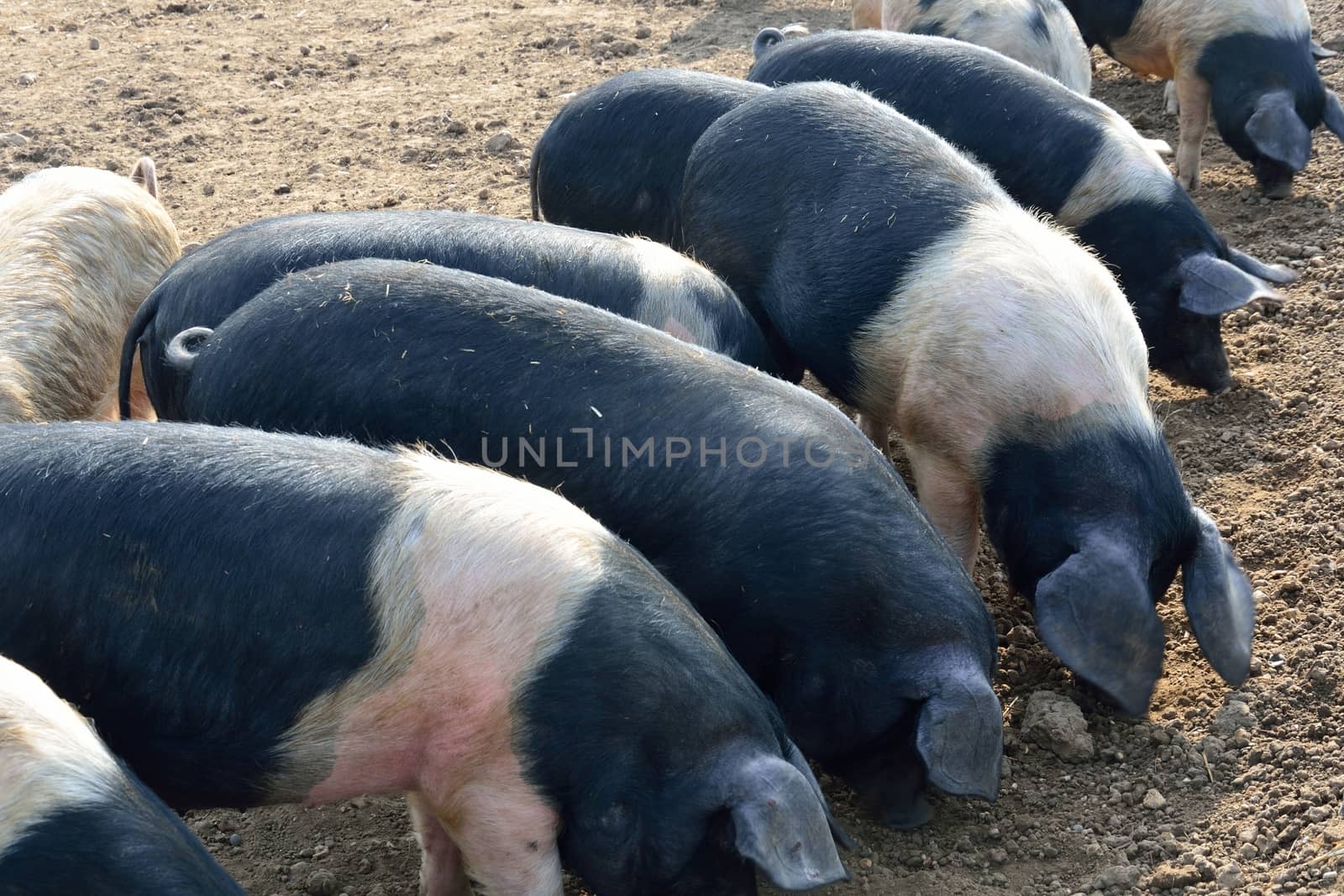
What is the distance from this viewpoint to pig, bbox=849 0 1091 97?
6895 millimetres

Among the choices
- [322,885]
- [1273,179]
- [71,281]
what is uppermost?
[71,281]

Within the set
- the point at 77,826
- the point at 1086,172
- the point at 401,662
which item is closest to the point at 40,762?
the point at 77,826

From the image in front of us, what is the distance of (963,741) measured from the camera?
11.3 ft

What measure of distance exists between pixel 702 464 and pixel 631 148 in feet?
7.29

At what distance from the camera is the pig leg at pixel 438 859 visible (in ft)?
11.7

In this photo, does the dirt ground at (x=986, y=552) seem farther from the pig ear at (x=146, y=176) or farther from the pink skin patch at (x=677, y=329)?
the pink skin patch at (x=677, y=329)

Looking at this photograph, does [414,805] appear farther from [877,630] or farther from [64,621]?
[877,630]

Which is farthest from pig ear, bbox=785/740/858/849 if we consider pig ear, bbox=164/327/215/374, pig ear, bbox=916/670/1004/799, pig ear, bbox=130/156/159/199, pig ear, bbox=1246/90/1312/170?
pig ear, bbox=1246/90/1312/170

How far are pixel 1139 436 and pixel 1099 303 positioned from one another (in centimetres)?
50

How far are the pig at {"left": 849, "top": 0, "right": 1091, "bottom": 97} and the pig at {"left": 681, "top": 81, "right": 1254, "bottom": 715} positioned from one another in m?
2.00

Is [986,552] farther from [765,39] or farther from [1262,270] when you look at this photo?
[765,39]

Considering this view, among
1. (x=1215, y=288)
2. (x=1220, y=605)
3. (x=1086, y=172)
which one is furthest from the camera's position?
(x=1086, y=172)

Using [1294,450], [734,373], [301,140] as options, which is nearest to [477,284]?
[734,373]

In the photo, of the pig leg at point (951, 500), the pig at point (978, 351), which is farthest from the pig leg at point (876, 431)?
the pig leg at point (951, 500)
